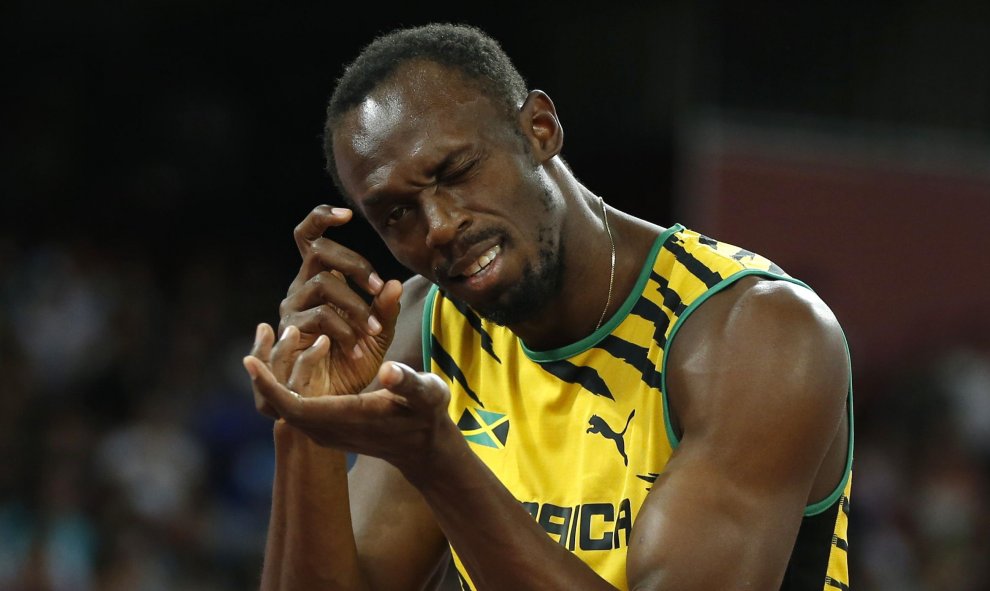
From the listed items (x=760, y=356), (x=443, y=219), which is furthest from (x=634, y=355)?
(x=443, y=219)

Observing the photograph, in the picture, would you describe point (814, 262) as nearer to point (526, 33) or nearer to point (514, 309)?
point (526, 33)

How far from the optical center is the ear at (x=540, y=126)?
276cm

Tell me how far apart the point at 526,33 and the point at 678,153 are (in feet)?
5.34

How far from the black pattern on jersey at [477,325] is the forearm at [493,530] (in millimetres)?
737

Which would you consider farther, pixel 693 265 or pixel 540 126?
pixel 540 126

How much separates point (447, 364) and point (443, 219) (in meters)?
0.53

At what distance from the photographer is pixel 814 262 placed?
9227mm

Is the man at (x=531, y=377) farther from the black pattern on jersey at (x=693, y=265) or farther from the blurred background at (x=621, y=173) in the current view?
the blurred background at (x=621, y=173)

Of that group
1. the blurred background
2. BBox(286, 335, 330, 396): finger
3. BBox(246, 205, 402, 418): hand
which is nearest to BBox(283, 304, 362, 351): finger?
BBox(246, 205, 402, 418): hand

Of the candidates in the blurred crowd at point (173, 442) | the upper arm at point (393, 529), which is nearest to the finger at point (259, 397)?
the upper arm at point (393, 529)

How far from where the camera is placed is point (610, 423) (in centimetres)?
262

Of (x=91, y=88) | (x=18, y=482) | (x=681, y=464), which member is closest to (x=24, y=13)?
(x=91, y=88)

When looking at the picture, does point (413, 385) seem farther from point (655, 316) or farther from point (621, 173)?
point (621, 173)

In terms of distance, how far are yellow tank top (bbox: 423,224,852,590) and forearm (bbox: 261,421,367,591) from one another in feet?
0.87
